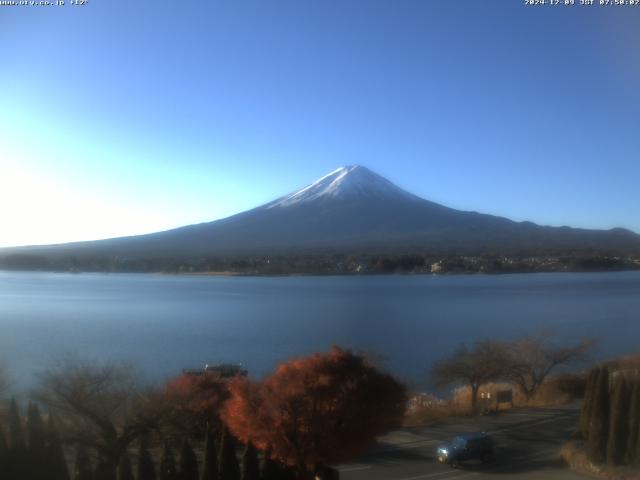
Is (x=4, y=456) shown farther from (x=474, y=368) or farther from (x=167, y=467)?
(x=474, y=368)

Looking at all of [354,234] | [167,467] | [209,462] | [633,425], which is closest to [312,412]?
[209,462]

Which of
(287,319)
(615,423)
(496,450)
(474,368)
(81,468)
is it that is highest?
(81,468)

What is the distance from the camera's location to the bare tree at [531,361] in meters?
11.9

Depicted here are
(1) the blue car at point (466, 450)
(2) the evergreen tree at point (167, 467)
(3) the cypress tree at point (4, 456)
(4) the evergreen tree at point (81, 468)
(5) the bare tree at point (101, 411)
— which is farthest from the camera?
(1) the blue car at point (466, 450)

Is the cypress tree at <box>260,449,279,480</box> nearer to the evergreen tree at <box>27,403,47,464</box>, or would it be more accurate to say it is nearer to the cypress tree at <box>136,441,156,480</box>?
the cypress tree at <box>136,441,156,480</box>

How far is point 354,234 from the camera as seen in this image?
61.0m

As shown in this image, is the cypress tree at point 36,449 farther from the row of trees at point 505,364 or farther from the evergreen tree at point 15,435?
the row of trees at point 505,364

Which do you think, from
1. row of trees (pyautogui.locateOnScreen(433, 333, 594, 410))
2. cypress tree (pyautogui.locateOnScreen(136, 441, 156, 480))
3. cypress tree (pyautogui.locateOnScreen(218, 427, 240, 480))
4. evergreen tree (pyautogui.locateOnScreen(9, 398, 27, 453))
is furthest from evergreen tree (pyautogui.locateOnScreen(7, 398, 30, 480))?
row of trees (pyautogui.locateOnScreen(433, 333, 594, 410))

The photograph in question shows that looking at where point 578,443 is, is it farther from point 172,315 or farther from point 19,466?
point 172,315

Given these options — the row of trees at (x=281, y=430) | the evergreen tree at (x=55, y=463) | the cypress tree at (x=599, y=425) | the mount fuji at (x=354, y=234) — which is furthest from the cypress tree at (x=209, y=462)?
the mount fuji at (x=354, y=234)

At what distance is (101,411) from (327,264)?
1537 inches

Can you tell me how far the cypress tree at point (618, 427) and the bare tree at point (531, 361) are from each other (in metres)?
4.74

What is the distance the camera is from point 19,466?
543 centimetres

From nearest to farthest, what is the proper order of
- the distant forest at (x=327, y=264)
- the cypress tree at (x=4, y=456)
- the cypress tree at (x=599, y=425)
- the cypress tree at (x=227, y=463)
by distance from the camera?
the cypress tree at (x=4, y=456) → the cypress tree at (x=227, y=463) → the cypress tree at (x=599, y=425) → the distant forest at (x=327, y=264)
